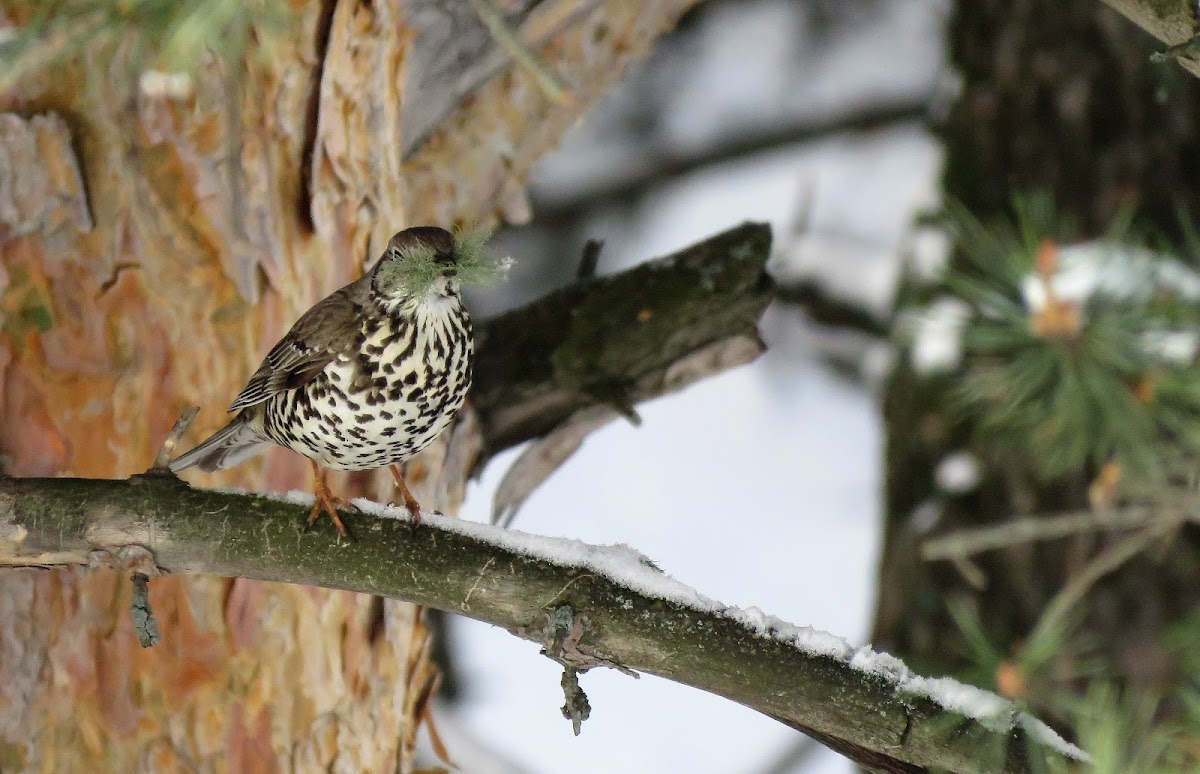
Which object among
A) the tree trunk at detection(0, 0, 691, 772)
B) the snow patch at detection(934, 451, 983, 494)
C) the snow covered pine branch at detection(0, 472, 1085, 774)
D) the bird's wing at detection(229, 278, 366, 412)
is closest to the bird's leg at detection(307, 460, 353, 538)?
the snow covered pine branch at detection(0, 472, 1085, 774)

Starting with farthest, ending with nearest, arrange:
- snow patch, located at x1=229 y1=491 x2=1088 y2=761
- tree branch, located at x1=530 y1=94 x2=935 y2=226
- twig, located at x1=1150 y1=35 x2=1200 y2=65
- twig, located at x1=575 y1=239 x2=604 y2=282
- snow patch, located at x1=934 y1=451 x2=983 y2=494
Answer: tree branch, located at x1=530 y1=94 x2=935 y2=226 → snow patch, located at x1=934 y1=451 x2=983 y2=494 → twig, located at x1=575 y1=239 x2=604 y2=282 → snow patch, located at x1=229 y1=491 x2=1088 y2=761 → twig, located at x1=1150 y1=35 x2=1200 y2=65

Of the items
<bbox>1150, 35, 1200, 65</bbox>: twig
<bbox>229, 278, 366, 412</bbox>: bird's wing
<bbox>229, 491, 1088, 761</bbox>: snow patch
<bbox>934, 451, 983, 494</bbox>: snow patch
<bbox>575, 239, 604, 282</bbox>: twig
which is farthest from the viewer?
<bbox>934, 451, 983, 494</bbox>: snow patch

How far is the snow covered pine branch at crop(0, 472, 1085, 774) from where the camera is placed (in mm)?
1686

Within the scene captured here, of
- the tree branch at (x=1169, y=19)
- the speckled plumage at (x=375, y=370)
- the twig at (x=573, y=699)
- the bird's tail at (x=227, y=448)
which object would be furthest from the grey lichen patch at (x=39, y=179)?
the tree branch at (x=1169, y=19)

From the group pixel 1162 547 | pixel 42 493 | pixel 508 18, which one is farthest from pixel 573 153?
pixel 42 493

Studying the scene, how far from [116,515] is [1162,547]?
256cm

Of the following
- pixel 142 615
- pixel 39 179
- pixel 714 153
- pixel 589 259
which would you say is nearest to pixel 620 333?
pixel 589 259

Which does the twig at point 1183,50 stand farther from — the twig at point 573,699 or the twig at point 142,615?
the twig at point 142,615

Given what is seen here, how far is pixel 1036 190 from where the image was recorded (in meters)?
3.67

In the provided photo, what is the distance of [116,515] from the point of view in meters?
1.81

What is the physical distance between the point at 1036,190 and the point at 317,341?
7.98ft

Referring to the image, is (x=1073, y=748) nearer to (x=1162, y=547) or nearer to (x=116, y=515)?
(x=116, y=515)

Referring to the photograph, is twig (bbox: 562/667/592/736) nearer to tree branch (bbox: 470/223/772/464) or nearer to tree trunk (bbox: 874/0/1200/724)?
tree branch (bbox: 470/223/772/464)

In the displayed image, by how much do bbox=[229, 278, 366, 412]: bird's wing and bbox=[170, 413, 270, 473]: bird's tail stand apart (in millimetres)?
169
